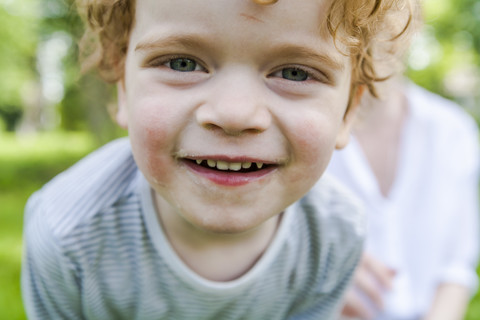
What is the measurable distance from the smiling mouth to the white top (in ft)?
3.55

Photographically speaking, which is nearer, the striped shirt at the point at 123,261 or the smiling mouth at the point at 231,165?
the smiling mouth at the point at 231,165

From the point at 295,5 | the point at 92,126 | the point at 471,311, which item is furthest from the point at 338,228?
the point at 92,126

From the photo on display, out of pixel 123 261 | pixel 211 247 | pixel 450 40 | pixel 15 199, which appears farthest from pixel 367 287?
pixel 450 40

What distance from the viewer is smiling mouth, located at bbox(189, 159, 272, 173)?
1.03 m

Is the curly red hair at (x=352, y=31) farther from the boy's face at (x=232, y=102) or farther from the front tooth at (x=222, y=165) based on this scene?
the front tooth at (x=222, y=165)

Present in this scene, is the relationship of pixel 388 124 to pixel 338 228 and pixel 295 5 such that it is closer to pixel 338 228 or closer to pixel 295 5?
pixel 338 228

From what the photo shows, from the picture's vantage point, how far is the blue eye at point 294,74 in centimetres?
101

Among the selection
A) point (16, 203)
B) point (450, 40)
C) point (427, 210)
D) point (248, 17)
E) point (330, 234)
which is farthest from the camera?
point (450, 40)

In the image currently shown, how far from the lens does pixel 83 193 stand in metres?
1.37

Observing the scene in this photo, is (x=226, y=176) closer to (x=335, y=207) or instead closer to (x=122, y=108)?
(x=122, y=108)

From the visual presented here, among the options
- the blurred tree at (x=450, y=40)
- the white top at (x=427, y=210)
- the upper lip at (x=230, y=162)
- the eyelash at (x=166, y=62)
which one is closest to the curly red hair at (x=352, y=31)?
the eyelash at (x=166, y=62)

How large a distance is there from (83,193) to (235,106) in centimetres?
60

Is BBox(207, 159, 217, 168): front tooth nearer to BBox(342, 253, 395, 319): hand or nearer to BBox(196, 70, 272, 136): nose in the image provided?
BBox(196, 70, 272, 136): nose

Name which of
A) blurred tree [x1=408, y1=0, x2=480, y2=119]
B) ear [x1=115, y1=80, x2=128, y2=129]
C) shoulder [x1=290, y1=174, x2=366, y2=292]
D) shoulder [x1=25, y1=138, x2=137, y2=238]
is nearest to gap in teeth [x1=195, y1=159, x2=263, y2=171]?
ear [x1=115, y1=80, x2=128, y2=129]
